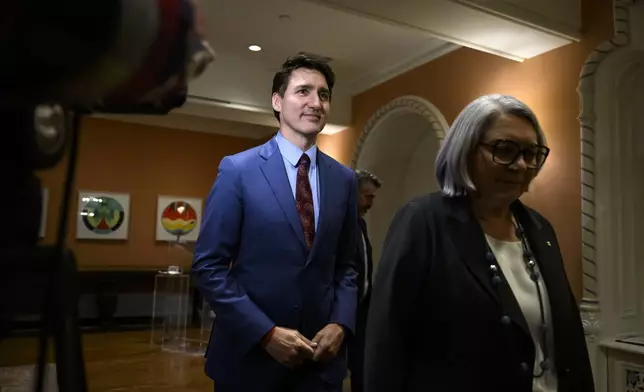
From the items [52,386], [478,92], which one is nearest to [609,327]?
[478,92]

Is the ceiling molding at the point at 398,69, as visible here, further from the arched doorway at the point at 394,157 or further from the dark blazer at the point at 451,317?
the dark blazer at the point at 451,317

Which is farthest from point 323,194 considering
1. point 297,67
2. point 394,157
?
A: point 394,157

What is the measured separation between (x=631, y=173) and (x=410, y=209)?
2.18 m

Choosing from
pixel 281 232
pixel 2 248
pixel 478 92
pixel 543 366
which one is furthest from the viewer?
pixel 478 92

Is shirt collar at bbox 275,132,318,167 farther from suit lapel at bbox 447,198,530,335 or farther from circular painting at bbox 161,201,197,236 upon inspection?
circular painting at bbox 161,201,197,236

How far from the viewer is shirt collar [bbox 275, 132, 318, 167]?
1.33m

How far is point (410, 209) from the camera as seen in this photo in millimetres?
1149

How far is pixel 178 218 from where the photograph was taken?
6523mm

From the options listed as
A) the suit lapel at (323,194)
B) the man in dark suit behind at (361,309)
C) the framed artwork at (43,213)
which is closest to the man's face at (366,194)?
the man in dark suit behind at (361,309)

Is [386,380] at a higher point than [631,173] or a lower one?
lower

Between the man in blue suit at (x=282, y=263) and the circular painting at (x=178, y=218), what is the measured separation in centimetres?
541

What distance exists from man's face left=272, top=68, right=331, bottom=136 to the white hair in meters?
0.33

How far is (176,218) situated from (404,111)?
349 cm

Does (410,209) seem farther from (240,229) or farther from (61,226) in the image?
(61,226)
